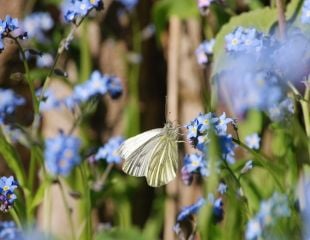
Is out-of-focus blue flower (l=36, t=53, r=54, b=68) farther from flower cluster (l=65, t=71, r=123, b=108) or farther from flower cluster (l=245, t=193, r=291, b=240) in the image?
flower cluster (l=245, t=193, r=291, b=240)

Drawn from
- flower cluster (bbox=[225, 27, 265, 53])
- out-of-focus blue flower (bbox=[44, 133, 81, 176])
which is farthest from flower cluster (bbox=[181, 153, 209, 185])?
out-of-focus blue flower (bbox=[44, 133, 81, 176])

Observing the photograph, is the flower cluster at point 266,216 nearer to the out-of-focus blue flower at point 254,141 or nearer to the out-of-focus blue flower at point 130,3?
the out-of-focus blue flower at point 254,141

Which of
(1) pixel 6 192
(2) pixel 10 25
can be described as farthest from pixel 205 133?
(2) pixel 10 25

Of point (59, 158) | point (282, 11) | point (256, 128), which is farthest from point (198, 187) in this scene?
point (59, 158)

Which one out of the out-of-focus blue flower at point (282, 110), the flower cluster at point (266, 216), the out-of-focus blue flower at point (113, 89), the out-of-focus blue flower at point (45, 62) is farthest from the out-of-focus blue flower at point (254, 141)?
the out-of-focus blue flower at point (45, 62)

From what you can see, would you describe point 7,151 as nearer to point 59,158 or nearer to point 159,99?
point 59,158
